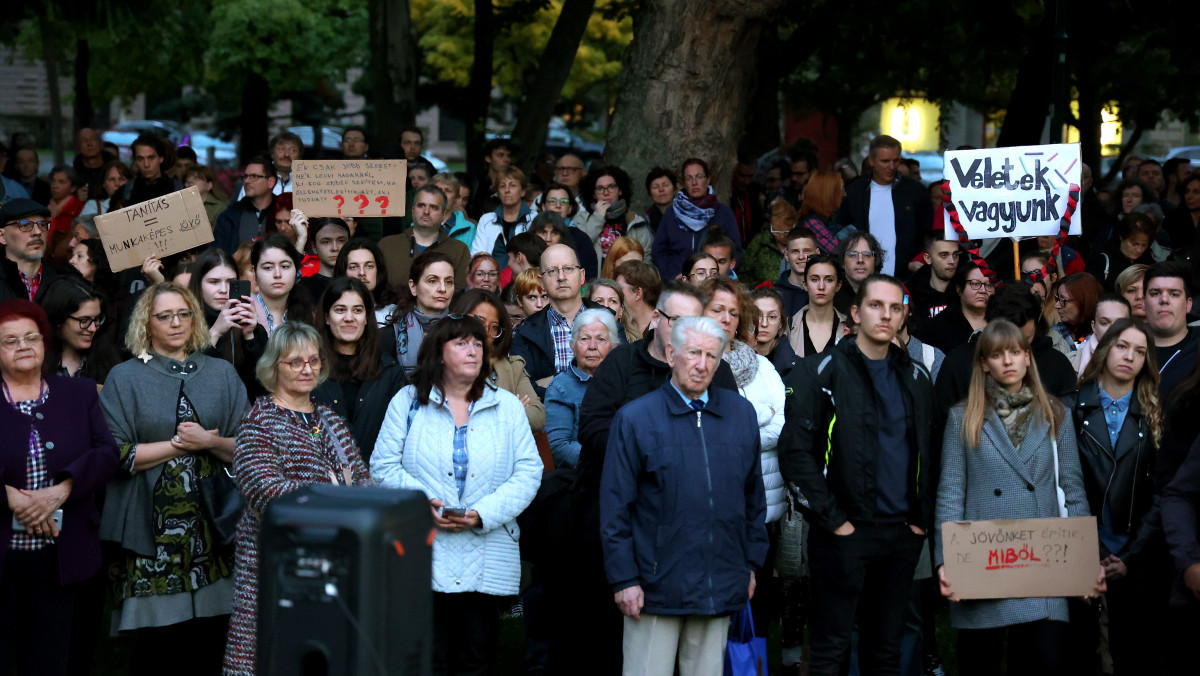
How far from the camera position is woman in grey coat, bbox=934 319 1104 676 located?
21.0 feet

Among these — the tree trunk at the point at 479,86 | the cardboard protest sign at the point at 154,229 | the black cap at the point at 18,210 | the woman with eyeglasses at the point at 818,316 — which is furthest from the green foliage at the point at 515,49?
the woman with eyeglasses at the point at 818,316

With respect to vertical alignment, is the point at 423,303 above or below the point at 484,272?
below

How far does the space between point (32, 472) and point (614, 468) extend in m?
2.55

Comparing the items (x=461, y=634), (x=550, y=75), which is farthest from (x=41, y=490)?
(x=550, y=75)

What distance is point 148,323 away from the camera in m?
6.65

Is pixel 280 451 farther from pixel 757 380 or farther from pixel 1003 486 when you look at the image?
pixel 1003 486

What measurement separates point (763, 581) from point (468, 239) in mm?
4807

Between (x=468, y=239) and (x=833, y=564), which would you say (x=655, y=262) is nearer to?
(x=468, y=239)

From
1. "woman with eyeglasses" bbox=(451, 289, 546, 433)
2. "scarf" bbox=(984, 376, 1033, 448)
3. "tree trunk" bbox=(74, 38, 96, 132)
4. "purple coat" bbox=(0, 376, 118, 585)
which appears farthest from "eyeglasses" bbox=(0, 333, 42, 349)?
"tree trunk" bbox=(74, 38, 96, 132)

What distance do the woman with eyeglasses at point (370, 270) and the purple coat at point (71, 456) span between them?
226cm

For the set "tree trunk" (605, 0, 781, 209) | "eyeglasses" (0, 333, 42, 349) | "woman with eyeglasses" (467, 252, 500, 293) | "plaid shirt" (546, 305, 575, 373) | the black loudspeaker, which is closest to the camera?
the black loudspeaker

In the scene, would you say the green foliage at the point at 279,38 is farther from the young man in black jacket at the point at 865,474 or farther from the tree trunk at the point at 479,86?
the young man in black jacket at the point at 865,474

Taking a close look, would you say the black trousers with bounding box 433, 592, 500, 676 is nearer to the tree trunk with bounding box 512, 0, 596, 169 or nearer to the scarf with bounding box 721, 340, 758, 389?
the scarf with bounding box 721, 340, 758, 389

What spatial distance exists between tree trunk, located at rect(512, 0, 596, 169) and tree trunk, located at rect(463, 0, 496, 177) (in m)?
1.18
